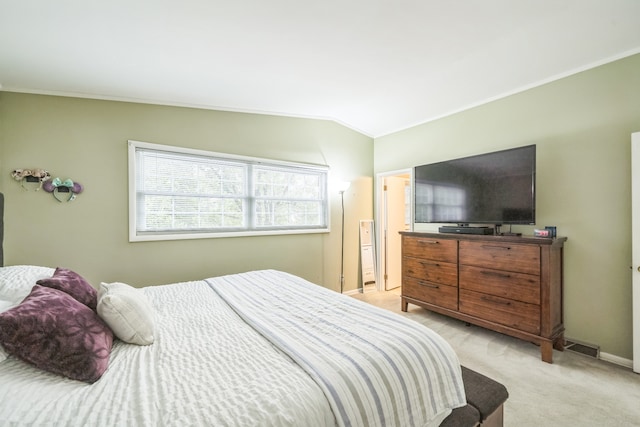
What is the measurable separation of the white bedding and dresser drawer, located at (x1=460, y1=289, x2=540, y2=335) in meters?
1.93

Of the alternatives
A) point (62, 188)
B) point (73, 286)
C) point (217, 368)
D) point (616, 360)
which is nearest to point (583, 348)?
point (616, 360)

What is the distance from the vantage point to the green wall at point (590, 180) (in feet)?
7.68

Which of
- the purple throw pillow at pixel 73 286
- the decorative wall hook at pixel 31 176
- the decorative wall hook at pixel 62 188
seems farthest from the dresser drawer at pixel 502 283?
the decorative wall hook at pixel 31 176

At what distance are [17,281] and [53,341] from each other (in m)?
0.88

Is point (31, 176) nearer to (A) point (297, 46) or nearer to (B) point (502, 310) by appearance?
(A) point (297, 46)

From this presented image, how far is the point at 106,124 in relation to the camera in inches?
108

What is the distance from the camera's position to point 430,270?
3.28 meters

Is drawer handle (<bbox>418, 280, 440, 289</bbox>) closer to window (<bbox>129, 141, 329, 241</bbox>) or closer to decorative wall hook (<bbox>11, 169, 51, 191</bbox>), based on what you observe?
window (<bbox>129, 141, 329, 241</bbox>)

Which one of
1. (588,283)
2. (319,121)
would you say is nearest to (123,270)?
(319,121)

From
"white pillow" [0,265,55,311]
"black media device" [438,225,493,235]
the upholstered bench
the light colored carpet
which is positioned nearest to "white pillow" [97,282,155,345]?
"white pillow" [0,265,55,311]

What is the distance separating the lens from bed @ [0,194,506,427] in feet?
2.74

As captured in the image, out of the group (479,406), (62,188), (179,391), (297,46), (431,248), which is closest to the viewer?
(179,391)

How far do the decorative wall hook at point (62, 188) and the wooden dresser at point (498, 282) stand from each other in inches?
149

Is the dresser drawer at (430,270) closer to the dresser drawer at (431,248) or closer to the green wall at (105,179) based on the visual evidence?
the dresser drawer at (431,248)
